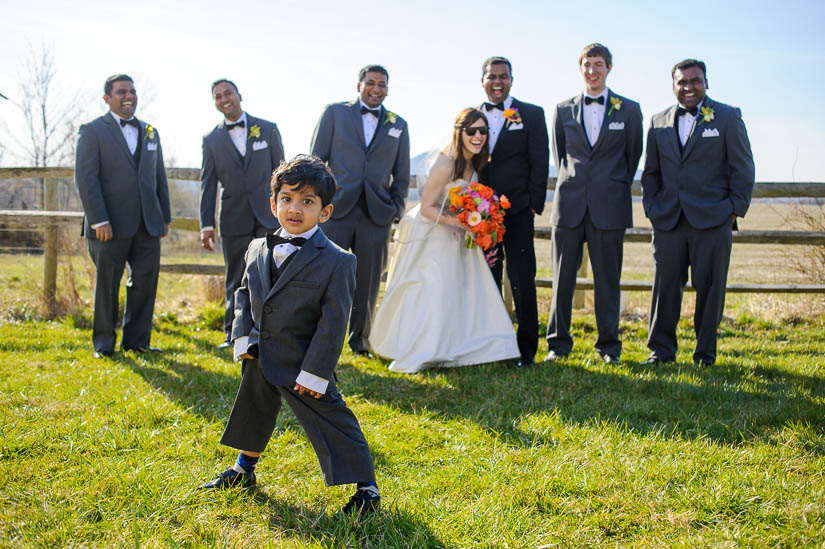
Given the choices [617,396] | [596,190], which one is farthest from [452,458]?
[596,190]

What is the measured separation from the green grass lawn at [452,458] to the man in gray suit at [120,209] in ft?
1.91

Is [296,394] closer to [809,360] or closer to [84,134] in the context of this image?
[84,134]

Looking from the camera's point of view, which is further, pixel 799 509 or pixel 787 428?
pixel 787 428

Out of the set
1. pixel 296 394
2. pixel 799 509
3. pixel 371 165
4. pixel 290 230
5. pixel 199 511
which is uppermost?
pixel 371 165

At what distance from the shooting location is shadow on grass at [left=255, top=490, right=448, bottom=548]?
8.42 feet

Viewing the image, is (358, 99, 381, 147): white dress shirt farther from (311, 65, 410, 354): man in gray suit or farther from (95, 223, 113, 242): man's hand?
(95, 223, 113, 242): man's hand

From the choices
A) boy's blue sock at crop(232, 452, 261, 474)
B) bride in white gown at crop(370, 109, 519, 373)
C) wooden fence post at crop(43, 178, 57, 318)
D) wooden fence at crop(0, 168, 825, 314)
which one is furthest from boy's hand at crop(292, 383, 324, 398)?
wooden fence post at crop(43, 178, 57, 318)

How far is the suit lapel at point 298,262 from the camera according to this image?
271 cm

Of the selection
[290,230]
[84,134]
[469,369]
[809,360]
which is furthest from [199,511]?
[809,360]

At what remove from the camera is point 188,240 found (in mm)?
17312

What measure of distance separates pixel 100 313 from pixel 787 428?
18.0 ft

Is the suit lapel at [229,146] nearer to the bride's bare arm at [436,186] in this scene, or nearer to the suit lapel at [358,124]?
the suit lapel at [358,124]

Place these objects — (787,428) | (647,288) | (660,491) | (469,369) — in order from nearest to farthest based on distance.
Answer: (660,491) < (787,428) < (469,369) < (647,288)

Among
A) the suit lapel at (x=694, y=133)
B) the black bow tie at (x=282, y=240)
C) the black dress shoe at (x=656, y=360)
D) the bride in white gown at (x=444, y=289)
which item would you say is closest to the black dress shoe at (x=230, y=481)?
the black bow tie at (x=282, y=240)
